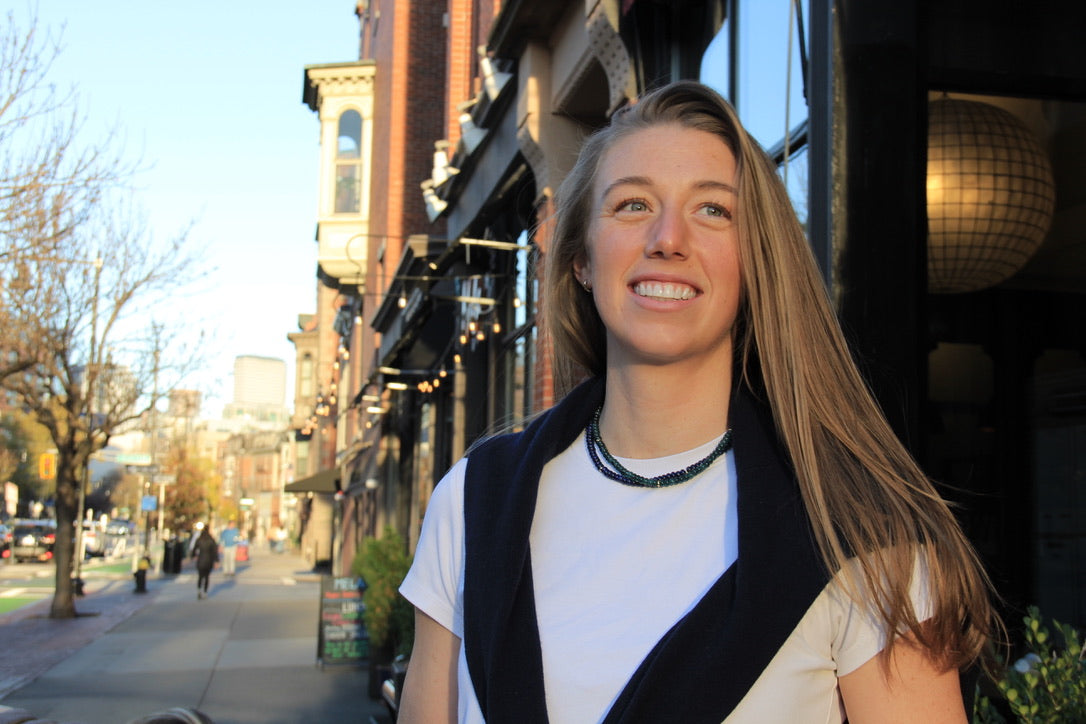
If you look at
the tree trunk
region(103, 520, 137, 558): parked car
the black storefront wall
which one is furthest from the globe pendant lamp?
region(103, 520, 137, 558): parked car

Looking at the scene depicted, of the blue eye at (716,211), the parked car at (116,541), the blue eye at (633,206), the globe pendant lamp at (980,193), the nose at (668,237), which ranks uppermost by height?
the globe pendant lamp at (980,193)

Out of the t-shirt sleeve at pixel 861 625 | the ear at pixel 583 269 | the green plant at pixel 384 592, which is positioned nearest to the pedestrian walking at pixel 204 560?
the green plant at pixel 384 592

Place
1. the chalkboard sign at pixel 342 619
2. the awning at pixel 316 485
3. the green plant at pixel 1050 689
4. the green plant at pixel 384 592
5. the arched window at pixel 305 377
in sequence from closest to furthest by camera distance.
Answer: the green plant at pixel 1050 689
the green plant at pixel 384 592
the chalkboard sign at pixel 342 619
the awning at pixel 316 485
the arched window at pixel 305 377

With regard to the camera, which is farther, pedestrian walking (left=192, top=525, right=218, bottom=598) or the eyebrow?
pedestrian walking (left=192, top=525, right=218, bottom=598)

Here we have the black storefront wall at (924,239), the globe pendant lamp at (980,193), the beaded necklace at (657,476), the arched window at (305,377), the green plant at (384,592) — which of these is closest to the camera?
the beaded necklace at (657,476)

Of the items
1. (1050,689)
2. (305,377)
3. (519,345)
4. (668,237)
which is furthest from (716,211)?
(305,377)

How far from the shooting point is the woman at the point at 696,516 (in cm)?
160

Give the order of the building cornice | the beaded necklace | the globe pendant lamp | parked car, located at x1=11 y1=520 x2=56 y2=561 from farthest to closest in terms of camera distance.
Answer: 1. parked car, located at x1=11 y1=520 x2=56 y2=561
2. the building cornice
3. the globe pendant lamp
4. the beaded necklace

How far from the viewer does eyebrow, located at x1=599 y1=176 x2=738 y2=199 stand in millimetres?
1903

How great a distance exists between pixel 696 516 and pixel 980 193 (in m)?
3.14

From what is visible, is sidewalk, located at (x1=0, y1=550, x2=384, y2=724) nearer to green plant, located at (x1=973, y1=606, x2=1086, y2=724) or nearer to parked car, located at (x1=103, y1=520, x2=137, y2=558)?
green plant, located at (x1=973, y1=606, x2=1086, y2=724)

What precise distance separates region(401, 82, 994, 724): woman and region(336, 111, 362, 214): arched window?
31.6m

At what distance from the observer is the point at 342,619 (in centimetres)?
1299

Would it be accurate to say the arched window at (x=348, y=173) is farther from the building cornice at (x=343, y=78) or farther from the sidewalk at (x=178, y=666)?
the sidewalk at (x=178, y=666)
